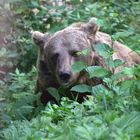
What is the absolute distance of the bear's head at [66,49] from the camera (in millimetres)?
6637

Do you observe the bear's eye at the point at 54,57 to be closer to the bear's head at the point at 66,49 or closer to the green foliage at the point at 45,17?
the bear's head at the point at 66,49

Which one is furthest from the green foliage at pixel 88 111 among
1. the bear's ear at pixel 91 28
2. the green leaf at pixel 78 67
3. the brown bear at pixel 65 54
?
the bear's ear at pixel 91 28

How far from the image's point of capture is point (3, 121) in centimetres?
583

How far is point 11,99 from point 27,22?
235 centimetres

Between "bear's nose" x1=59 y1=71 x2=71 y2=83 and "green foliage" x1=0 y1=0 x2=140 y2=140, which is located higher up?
"green foliage" x1=0 y1=0 x2=140 y2=140

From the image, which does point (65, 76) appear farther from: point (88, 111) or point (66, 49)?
point (88, 111)

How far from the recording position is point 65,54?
6785 millimetres

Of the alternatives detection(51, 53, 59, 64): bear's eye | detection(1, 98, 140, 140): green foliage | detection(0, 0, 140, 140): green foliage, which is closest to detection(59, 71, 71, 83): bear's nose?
detection(51, 53, 59, 64): bear's eye

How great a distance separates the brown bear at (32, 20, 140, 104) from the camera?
6.72m

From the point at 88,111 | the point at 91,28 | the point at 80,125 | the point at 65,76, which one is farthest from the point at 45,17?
the point at 80,125

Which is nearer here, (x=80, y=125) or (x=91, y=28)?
(x=80, y=125)

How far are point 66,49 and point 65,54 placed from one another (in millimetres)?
95

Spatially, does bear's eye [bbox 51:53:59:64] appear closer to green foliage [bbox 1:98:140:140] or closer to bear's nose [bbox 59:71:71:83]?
bear's nose [bbox 59:71:71:83]

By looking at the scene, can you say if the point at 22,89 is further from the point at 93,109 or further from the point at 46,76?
the point at 93,109
